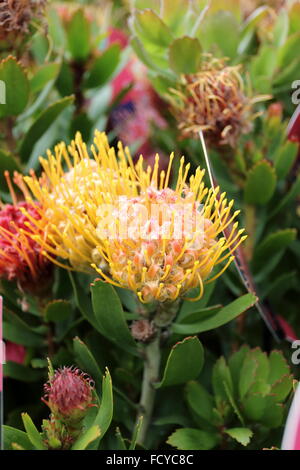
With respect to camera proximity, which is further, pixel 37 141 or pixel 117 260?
pixel 37 141

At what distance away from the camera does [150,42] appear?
76 cm

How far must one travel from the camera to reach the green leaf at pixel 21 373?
66 centimetres

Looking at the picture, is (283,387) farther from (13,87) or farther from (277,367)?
(13,87)

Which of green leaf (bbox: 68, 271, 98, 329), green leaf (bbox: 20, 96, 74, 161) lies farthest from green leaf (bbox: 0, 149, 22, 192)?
green leaf (bbox: 68, 271, 98, 329)

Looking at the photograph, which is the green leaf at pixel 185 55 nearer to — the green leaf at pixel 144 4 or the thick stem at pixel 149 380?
the green leaf at pixel 144 4

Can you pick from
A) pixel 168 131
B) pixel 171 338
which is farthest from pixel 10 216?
pixel 168 131

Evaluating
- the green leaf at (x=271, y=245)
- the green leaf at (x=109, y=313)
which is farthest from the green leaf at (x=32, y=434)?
the green leaf at (x=271, y=245)

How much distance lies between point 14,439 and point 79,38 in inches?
21.2

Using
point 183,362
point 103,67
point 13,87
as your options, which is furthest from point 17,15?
point 183,362

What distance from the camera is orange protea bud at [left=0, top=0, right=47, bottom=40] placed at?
0.66m

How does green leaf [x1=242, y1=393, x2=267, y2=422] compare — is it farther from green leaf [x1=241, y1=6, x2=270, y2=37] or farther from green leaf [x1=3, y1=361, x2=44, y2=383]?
green leaf [x1=241, y1=6, x2=270, y2=37]
